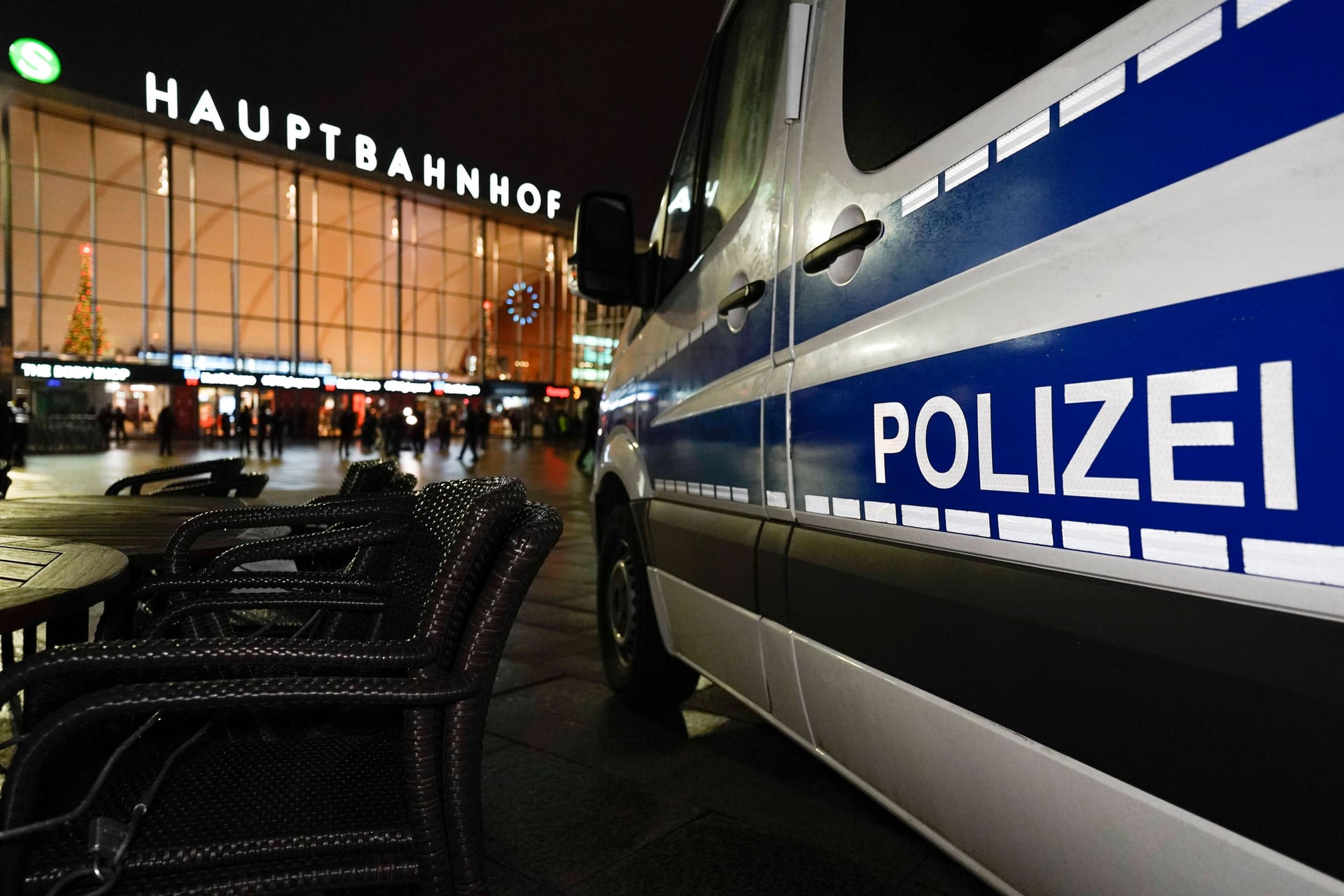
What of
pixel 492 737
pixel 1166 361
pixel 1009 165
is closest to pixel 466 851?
pixel 1166 361

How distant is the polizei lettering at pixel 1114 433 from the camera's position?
84 centimetres

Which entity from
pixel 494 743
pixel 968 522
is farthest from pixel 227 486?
pixel 968 522

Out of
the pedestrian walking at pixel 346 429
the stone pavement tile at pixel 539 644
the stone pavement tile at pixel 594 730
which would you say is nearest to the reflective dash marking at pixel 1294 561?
the stone pavement tile at pixel 594 730

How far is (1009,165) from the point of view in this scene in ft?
4.08

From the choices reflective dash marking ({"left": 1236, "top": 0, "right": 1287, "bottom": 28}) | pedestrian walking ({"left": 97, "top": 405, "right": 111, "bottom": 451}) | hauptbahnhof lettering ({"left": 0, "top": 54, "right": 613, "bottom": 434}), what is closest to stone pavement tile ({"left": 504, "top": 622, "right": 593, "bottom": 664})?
reflective dash marking ({"left": 1236, "top": 0, "right": 1287, "bottom": 28})

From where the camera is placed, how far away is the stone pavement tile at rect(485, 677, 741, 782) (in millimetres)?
2805

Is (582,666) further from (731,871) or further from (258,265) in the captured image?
(258,265)

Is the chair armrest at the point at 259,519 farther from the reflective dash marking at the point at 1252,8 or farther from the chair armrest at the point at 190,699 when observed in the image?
the reflective dash marking at the point at 1252,8

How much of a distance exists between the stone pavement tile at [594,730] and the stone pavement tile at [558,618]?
3.00ft

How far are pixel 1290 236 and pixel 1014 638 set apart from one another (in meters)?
0.58

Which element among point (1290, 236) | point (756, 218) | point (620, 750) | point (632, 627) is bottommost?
point (620, 750)

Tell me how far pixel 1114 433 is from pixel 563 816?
1889mm

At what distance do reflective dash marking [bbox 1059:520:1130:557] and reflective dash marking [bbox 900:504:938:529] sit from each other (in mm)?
257

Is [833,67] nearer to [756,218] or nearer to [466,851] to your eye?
[756,218]
